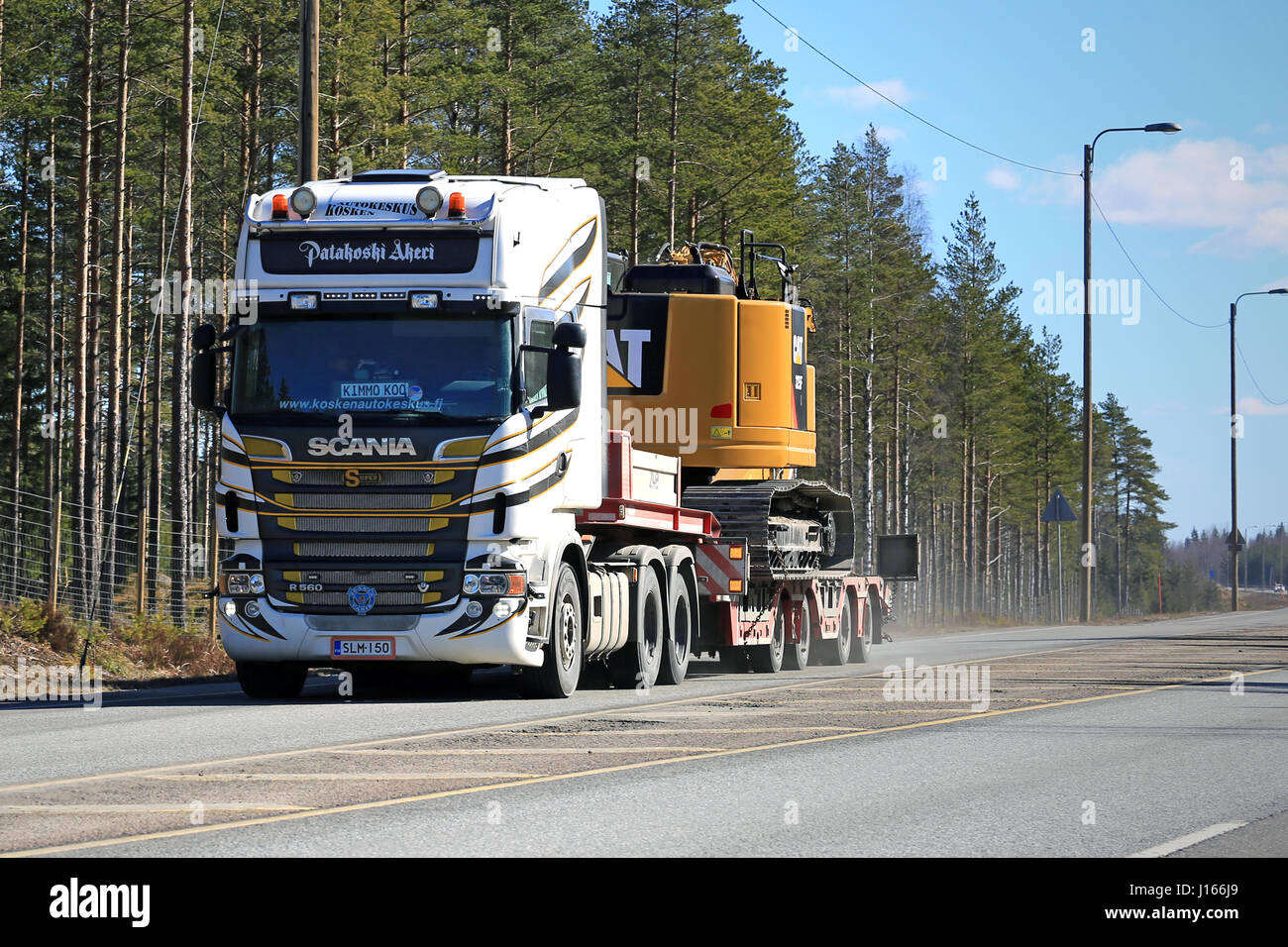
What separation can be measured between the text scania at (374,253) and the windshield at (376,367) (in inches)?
22.1

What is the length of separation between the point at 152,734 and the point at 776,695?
22.3 ft

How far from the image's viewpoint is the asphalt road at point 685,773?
7676 mm

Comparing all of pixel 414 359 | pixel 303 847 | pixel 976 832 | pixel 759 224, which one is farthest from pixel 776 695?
pixel 759 224

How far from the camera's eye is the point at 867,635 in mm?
26125

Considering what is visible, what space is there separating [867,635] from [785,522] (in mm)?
5287

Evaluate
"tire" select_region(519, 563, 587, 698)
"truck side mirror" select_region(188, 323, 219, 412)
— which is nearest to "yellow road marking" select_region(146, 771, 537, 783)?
"tire" select_region(519, 563, 587, 698)

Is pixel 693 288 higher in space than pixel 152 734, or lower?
higher

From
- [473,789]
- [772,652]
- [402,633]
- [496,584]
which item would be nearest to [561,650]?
[496,584]

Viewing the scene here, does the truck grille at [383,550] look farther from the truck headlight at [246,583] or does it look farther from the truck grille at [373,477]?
the truck headlight at [246,583]

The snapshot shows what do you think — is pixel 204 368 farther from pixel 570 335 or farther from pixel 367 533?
pixel 570 335

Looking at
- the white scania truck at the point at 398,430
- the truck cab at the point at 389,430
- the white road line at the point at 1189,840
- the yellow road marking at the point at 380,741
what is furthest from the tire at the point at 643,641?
the white road line at the point at 1189,840

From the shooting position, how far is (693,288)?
21.5m

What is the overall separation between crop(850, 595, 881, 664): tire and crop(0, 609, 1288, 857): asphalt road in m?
8.31

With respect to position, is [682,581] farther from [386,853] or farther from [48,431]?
[48,431]
